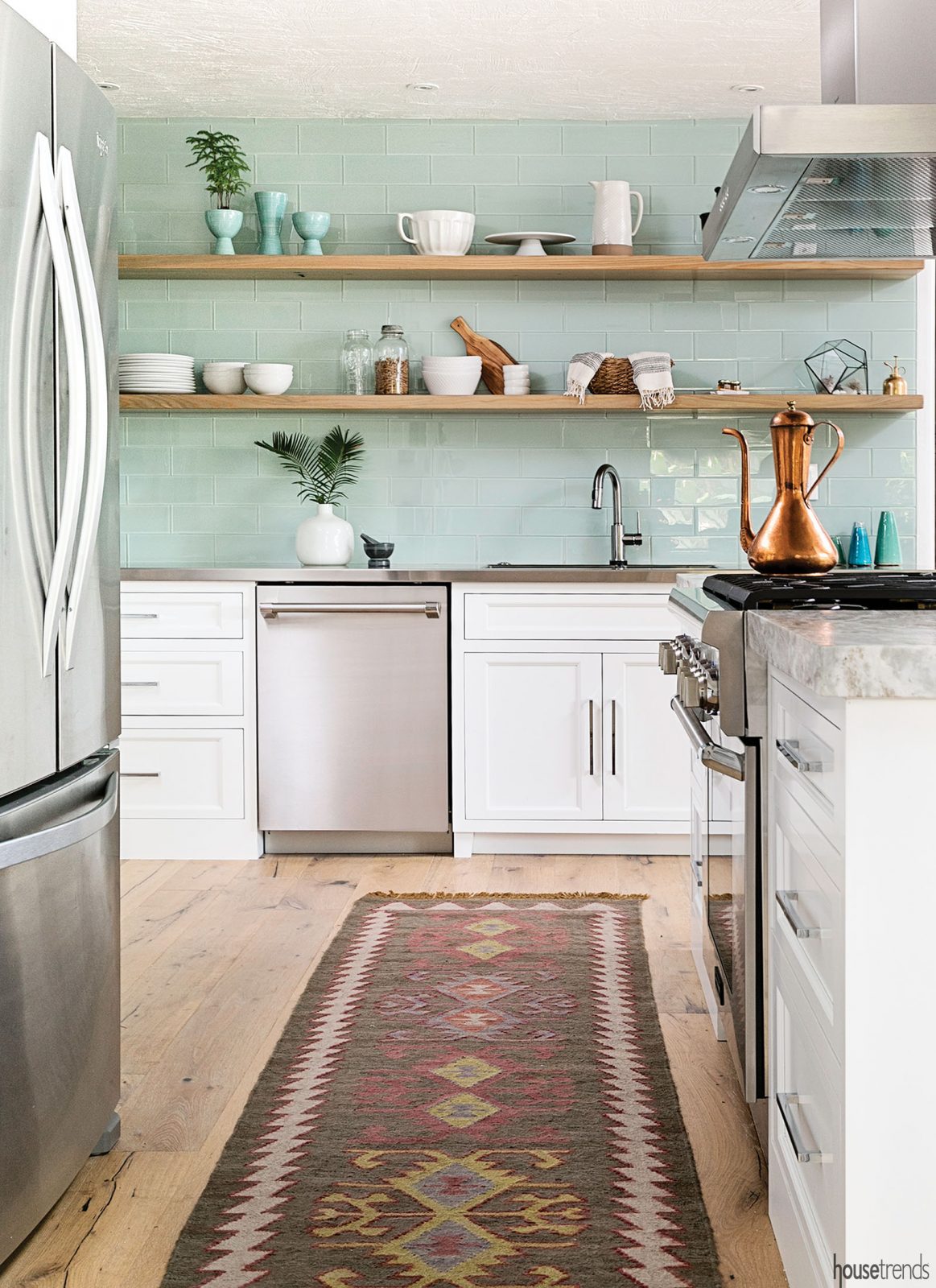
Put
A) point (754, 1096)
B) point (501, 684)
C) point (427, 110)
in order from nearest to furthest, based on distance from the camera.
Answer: point (754, 1096), point (501, 684), point (427, 110)

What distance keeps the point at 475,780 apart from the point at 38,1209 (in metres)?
2.44

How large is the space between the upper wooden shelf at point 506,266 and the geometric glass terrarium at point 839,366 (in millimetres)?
256

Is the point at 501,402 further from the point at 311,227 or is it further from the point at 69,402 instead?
the point at 69,402

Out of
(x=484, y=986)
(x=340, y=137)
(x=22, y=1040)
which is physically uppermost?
(x=340, y=137)

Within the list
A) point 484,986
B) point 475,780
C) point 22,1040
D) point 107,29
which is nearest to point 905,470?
point 475,780

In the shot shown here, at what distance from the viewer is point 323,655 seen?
4.16 meters

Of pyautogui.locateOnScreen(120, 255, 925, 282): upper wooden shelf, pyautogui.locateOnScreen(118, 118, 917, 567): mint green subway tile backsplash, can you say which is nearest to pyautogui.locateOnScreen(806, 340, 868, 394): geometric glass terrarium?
pyautogui.locateOnScreen(118, 118, 917, 567): mint green subway tile backsplash

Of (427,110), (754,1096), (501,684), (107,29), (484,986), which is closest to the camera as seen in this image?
(754,1096)

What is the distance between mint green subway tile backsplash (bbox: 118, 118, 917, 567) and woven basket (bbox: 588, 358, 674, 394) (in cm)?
22

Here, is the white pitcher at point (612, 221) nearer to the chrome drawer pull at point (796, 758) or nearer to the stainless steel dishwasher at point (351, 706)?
the stainless steel dishwasher at point (351, 706)

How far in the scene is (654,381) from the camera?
447cm

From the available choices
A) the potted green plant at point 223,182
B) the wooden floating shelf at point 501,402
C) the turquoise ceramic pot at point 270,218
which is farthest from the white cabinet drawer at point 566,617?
the potted green plant at point 223,182

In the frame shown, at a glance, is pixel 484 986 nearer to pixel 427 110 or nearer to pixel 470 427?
pixel 470 427

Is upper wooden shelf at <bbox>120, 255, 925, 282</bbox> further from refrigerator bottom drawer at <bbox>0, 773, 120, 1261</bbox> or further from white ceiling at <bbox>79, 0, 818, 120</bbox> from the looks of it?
refrigerator bottom drawer at <bbox>0, 773, 120, 1261</bbox>
